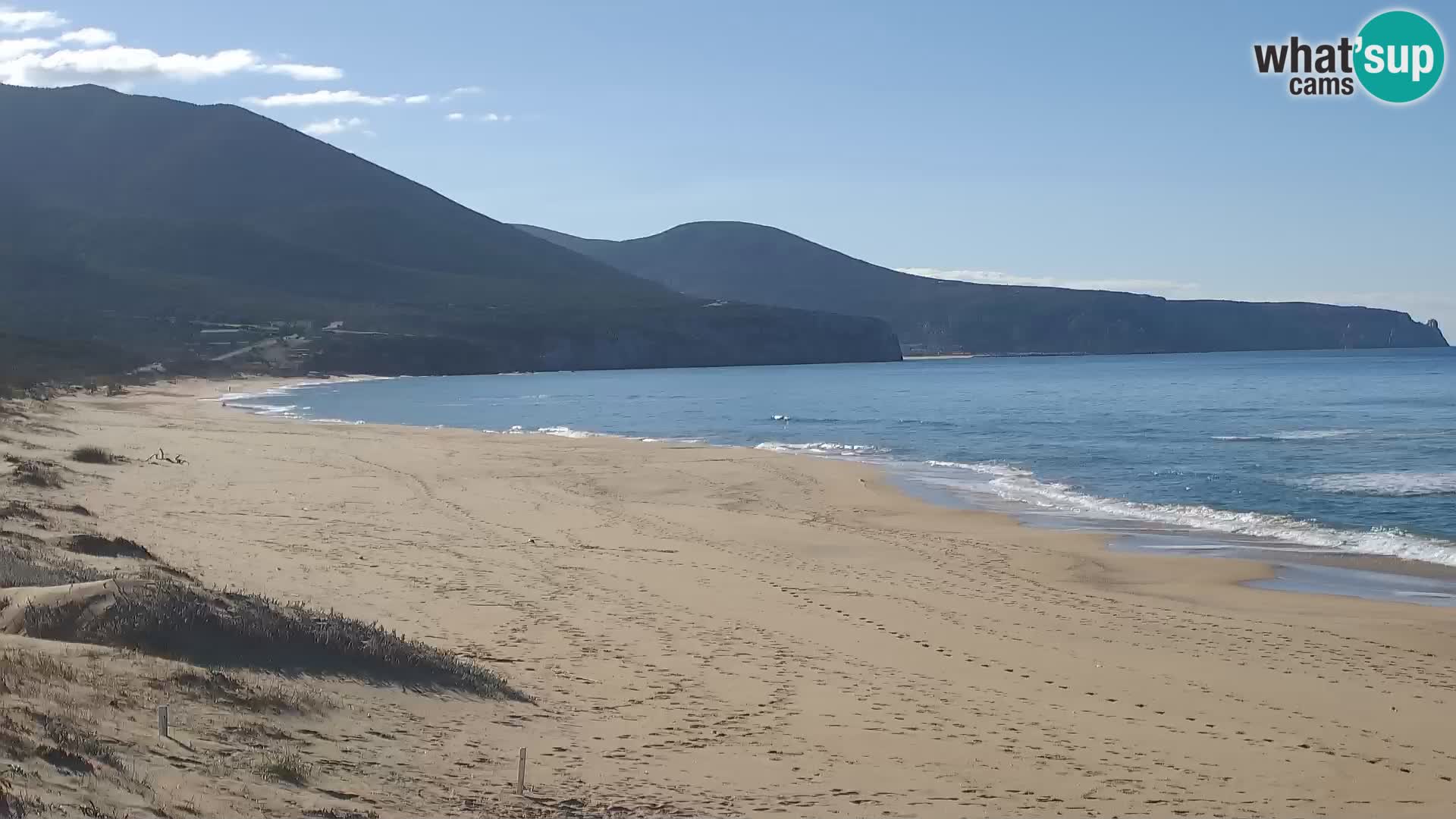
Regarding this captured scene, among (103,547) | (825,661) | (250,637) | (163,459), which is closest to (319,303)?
(163,459)

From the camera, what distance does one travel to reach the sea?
67.3 feet

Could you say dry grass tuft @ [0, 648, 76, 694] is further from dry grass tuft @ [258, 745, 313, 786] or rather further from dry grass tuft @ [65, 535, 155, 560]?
dry grass tuft @ [65, 535, 155, 560]

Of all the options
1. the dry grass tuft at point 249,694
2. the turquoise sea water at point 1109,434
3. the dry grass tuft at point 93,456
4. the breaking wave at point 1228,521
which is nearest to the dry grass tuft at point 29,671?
the dry grass tuft at point 249,694

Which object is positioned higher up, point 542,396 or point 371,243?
point 371,243

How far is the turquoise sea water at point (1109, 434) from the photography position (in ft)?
73.3

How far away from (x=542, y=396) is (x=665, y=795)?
76.7 m

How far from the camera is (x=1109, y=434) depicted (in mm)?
42969

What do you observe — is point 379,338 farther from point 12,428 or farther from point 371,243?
point 12,428

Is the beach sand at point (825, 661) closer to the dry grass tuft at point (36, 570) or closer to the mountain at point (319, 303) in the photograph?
the dry grass tuft at point (36, 570)

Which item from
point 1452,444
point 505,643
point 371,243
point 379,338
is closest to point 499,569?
point 505,643

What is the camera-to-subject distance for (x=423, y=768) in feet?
24.4

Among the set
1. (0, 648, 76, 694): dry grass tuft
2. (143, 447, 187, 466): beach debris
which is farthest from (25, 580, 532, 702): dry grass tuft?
(143, 447, 187, 466): beach debris

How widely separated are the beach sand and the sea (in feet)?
9.60

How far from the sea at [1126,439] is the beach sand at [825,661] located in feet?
9.60
